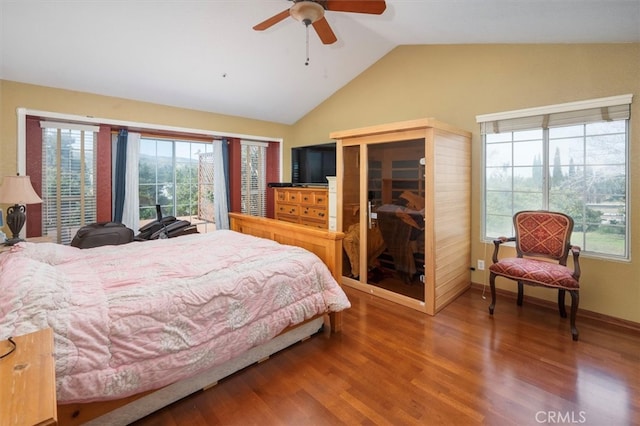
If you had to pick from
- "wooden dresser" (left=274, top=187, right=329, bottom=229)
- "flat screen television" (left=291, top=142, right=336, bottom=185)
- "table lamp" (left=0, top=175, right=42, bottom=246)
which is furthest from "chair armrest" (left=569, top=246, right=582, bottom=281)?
"table lamp" (left=0, top=175, right=42, bottom=246)

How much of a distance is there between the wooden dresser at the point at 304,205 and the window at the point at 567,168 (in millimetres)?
2105

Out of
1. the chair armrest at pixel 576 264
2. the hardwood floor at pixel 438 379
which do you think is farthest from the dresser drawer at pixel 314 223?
the chair armrest at pixel 576 264

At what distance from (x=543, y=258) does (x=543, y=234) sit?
296mm

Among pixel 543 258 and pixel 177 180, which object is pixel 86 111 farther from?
pixel 543 258

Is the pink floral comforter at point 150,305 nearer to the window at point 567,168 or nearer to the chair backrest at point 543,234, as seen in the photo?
the chair backrest at point 543,234

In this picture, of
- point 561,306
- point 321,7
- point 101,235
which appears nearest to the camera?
point 321,7

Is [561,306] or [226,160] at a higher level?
[226,160]

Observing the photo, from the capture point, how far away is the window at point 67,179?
3.63 meters

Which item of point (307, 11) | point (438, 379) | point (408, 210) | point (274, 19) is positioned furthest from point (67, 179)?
point (438, 379)

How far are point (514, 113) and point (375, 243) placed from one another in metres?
2.05

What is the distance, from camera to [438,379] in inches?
78.5

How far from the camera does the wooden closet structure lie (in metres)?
2.97

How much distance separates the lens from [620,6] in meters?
2.03

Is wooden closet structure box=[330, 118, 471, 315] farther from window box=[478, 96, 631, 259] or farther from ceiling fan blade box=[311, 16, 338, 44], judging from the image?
ceiling fan blade box=[311, 16, 338, 44]
